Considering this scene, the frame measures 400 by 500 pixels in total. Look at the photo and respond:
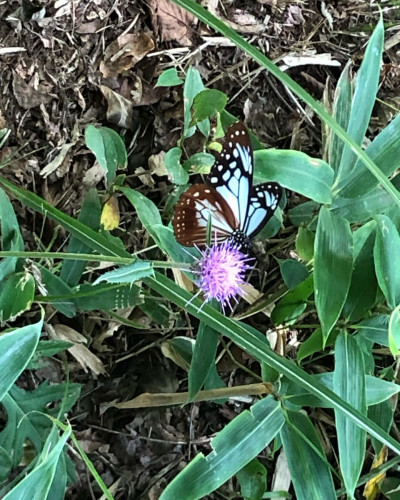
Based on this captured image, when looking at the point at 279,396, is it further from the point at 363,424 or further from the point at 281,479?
the point at 281,479

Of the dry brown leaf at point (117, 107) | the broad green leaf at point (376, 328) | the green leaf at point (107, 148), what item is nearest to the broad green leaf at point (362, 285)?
the broad green leaf at point (376, 328)

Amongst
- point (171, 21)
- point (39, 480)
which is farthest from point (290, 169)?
point (171, 21)

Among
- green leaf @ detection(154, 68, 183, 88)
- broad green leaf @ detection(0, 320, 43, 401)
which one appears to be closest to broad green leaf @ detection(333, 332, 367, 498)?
broad green leaf @ detection(0, 320, 43, 401)

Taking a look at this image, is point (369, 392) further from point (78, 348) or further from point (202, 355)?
point (78, 348)

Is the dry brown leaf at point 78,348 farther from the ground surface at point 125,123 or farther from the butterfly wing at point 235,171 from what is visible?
the butterfly wing at point 235,171

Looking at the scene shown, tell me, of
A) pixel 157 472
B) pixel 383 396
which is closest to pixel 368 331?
pixel 383 396

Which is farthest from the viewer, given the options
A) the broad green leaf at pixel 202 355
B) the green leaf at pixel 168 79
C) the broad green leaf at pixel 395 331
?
the green leaf at pixel 168 79
